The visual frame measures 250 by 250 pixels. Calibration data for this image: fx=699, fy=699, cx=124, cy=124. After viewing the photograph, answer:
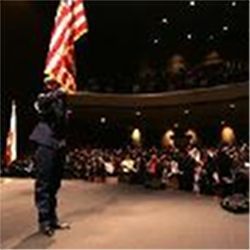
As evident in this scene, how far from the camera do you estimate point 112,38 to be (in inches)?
1232

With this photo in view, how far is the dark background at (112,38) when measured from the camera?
24.6m

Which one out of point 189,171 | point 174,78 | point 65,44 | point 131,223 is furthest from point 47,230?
point 174,78

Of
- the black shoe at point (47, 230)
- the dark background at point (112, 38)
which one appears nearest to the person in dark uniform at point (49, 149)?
the black shoe at point (47, 230)

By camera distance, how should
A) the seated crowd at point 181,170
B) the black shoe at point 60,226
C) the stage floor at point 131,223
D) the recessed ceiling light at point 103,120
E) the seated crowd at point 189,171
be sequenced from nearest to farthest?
1. the stage floor at point 131,223
2. the black shoe at point 60,226
3. the seated crowd at point 189,171
4. the seated crowd at point 181,170
5. the recessed ceiling light at point 103,120

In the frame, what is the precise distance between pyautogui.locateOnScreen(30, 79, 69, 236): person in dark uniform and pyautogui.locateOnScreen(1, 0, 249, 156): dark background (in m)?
16.7

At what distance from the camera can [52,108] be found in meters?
6.05

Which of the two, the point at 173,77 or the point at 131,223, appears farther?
the point at 173,77

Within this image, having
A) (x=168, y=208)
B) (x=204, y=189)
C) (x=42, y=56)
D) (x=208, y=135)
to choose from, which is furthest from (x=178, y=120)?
(x=168, y=208)

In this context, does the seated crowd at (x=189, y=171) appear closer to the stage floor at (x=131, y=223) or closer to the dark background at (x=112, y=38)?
the stage floor at (x=131, y=223)

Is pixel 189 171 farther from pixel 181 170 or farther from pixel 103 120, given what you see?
pixel 103 120

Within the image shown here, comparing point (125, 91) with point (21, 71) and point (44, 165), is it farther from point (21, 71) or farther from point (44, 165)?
point (44, 165)

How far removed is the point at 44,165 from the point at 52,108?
1.63 ft

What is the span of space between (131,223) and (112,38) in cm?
2510

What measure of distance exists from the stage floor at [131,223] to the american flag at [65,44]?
1425 mm
